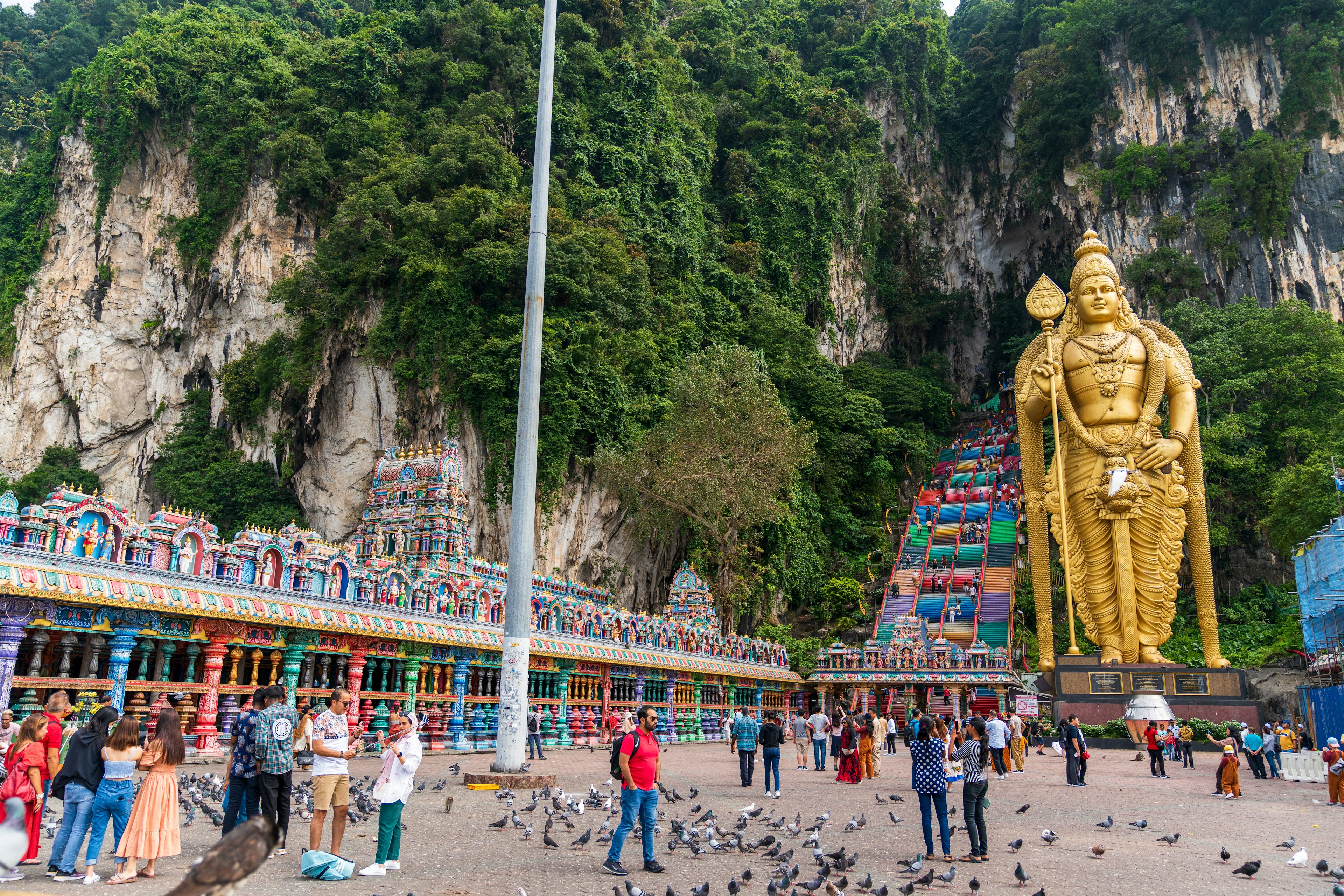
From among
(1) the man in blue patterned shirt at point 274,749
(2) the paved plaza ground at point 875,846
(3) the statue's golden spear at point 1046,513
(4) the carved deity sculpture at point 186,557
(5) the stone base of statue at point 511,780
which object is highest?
(3) the statue's golden spear at point 1046,513

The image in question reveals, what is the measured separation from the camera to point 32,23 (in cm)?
4662

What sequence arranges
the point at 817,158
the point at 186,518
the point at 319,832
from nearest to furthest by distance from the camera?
the point at 319,832 → the point at 186,518 → the point at 817,158

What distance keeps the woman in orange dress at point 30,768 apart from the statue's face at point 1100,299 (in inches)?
828

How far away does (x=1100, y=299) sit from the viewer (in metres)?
21.3

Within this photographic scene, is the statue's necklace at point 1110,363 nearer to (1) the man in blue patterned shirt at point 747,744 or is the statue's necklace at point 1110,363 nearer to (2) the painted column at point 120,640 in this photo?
(1) the man in blue patterned shirt at point 747,744

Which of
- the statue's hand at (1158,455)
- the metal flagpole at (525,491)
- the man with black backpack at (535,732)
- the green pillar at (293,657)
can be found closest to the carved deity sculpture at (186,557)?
the green pillar at (293,657)

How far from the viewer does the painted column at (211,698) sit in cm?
1098

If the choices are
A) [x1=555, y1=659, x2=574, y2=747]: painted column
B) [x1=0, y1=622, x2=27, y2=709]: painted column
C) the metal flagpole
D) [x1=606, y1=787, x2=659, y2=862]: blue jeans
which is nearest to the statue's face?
[x1=555, y1=659, x2=574, y2=747]: painted column

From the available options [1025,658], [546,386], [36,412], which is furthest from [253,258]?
[1025,658]

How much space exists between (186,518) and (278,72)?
24.1 m

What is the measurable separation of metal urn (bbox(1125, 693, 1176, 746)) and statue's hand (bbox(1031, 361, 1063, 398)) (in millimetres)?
6642

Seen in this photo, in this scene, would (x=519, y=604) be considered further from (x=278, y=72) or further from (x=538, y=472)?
(x=278, y=72)

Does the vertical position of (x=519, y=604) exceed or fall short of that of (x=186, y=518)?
it falls short

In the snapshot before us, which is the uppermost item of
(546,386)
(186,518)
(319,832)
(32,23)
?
(32,23)
